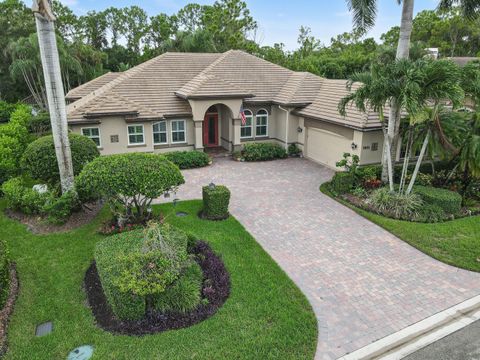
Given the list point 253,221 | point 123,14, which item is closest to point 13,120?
point 253,221

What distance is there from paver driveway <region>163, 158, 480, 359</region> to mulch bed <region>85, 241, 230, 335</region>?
197cm

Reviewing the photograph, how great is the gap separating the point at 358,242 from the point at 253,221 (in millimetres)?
3642

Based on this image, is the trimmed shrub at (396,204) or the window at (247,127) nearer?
the trimmed shrub at (396,204)

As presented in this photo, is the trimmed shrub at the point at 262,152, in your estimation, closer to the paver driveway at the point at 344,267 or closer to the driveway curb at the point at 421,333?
the paver driveway at the point at 344,267

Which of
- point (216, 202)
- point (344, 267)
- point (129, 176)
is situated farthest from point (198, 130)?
point (344, 267)

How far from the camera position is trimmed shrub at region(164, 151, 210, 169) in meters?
19.3

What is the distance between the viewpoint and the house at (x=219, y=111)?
1836 centimetres

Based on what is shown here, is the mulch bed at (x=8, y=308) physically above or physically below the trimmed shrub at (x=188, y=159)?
below

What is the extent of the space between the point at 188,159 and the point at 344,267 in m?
11.6

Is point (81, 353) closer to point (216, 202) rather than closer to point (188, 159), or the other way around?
point (216, 202)

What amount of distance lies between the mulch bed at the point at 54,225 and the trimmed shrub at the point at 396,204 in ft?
34.7

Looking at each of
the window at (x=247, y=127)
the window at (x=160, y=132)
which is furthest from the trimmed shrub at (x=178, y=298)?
the window at (x=247, y=127)

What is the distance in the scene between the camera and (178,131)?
2102 centimetres

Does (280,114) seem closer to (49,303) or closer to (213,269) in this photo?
(213,269)
